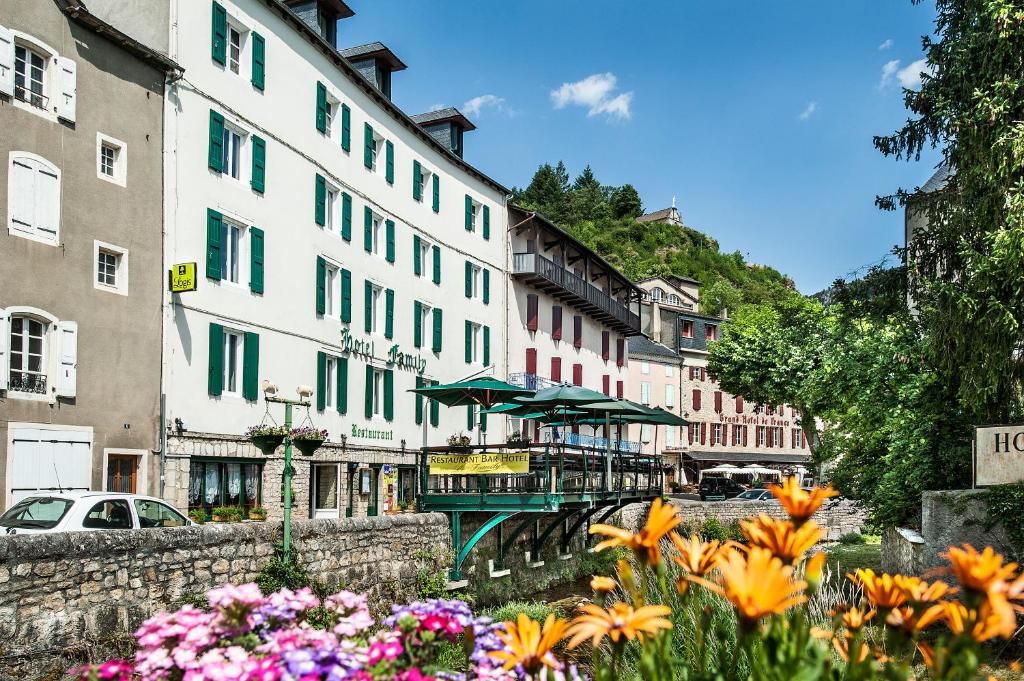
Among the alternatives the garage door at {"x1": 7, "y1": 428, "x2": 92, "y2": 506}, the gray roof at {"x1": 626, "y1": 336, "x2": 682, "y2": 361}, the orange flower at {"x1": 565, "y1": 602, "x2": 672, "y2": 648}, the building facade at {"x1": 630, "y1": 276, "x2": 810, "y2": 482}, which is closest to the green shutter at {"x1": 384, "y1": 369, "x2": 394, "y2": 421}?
the garage door at {"x1": 7, "y1": 428, "x2": 92, "y2": 506}

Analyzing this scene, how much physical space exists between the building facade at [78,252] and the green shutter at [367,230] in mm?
8390

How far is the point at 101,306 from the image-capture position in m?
18.0

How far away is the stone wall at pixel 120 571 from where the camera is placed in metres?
9.58

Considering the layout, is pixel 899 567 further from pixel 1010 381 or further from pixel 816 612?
pixel 816 612

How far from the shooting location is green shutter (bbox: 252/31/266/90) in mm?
22500

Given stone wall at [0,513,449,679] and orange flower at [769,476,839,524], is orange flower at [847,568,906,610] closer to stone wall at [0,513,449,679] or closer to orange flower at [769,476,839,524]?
orange flower at [769,476,839,524]

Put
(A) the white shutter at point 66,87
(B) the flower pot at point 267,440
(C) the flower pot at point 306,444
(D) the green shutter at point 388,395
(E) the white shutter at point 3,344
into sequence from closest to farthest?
(B) the flower pot at point 267,440, (C) the flower pot at point 306,444, (E) the white shutter at point 3,344, (A) the white shutter at point 66,87, (D) the green shutter at point 388,395

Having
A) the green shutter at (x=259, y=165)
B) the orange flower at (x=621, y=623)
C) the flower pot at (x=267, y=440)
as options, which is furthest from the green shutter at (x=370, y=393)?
the orange flower at (x=621, y=623)

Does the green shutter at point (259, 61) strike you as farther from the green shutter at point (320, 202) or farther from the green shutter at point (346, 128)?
the green shutter at point (346, 128)

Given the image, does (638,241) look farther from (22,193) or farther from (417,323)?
(22,193)

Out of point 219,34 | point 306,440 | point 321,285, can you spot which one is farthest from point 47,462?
point 219,34

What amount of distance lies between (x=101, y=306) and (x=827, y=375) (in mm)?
17713

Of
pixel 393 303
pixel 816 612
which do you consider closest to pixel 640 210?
pixel 393 303

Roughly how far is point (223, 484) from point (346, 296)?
22.5 ft
